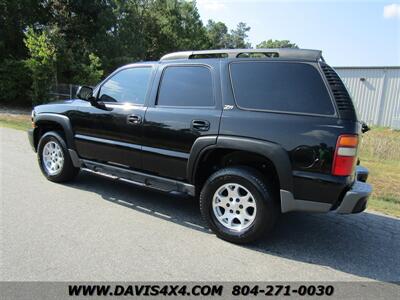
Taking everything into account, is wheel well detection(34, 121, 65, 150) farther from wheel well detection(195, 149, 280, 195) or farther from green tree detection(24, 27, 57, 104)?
green tree detection(24, 27, 57, 104)

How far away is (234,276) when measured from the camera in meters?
3.61

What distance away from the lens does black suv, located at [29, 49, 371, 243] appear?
392cm

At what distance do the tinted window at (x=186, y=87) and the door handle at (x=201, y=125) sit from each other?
236 mm

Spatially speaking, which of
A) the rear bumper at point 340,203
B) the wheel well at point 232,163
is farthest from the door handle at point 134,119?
the rear bumper at point 340,203

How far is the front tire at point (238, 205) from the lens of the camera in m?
4.19

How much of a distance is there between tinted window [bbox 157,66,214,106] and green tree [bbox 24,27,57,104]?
1701 cm

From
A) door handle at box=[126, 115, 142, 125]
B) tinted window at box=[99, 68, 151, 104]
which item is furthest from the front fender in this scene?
door handle at box=[126, 115, 142, 125]

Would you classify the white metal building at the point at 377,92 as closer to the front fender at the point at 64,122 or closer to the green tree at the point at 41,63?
the green tree at the point at 41,63

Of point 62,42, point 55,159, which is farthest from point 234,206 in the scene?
point 62,42

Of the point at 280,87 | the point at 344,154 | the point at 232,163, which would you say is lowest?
the point at 232,163

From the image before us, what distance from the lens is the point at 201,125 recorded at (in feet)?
14.9

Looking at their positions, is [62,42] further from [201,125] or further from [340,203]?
[340,203]

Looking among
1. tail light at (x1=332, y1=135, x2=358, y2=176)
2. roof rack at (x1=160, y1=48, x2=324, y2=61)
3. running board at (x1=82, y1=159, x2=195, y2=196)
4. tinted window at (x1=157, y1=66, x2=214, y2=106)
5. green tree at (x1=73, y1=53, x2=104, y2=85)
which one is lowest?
running board at (x1=82, y1=159, x2=195, y2=196)

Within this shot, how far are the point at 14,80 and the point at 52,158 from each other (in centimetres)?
1796
